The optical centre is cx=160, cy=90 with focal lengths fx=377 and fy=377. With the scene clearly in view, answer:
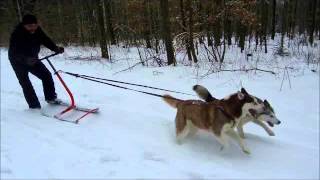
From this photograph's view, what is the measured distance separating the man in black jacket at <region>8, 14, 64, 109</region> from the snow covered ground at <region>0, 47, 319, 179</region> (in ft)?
1.23

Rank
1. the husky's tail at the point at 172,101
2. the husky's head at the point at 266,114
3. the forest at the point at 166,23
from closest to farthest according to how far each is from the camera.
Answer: the husky's head at the point at 266,114 < the husky's tail at the point at 172,101 < the forest at the point at 166,23

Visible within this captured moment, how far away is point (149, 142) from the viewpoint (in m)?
5.38

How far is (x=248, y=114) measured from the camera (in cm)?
477

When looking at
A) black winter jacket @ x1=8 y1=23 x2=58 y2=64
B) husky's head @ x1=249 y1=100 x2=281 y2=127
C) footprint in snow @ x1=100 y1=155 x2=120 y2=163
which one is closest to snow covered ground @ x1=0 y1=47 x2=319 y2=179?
footprint in snow @ x1=100 y1=155 x2=120 y2=163

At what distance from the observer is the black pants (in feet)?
23.5

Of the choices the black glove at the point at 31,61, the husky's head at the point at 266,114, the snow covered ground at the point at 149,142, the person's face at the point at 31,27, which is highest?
the person's face at the point at 31,27

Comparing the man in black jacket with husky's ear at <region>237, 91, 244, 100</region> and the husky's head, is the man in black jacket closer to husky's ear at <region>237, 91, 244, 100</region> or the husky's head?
husky's ear at <region>237, 91, 244, 100</region>

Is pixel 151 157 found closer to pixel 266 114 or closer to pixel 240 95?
pixel 240 95

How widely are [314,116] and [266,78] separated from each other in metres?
2.55

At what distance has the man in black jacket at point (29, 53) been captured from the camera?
693 centimetres

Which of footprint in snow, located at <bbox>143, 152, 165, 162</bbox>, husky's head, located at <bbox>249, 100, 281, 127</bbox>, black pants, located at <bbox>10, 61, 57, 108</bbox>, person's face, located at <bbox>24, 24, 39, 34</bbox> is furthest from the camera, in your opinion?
black pants, located at <bbox>10, 61, 57, 108</bbox>

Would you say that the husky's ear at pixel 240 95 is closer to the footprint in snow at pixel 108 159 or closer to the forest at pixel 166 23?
the footprint in snow at pixel 108 159

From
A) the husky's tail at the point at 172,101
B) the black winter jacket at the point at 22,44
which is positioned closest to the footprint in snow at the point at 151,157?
the husky's tail at the point at 172,101

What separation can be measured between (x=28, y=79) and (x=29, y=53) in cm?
53
